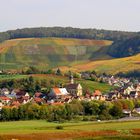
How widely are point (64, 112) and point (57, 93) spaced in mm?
43890

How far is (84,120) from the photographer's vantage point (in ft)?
308

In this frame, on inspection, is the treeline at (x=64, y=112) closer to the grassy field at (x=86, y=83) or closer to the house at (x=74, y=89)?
the house at (x=74, y=89)

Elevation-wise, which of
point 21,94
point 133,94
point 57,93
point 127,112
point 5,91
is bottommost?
point 127,112

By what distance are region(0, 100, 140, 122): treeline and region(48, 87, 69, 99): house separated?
35.7m

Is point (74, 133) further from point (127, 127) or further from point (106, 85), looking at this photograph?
point (106, 85)

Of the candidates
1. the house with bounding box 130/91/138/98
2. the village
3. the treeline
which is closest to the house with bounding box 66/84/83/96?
the village

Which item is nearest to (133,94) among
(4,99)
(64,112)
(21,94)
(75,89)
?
(75,89)

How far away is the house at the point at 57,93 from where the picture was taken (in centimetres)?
14275

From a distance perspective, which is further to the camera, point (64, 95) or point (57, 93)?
point (64, 95)

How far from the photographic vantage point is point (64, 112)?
326ft

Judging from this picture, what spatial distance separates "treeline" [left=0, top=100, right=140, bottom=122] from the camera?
97.1 m

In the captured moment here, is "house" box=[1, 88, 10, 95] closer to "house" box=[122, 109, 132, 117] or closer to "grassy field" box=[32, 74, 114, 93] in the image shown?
"grassy field" box=[32, 74, 114, 93]

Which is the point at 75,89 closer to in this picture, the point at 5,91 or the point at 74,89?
the point at 74,89

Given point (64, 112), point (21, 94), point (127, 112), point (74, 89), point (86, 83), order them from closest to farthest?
point (64, 112) < point (127, 112) < point (21, 94) < point (74, 89) < point (86, 83)
